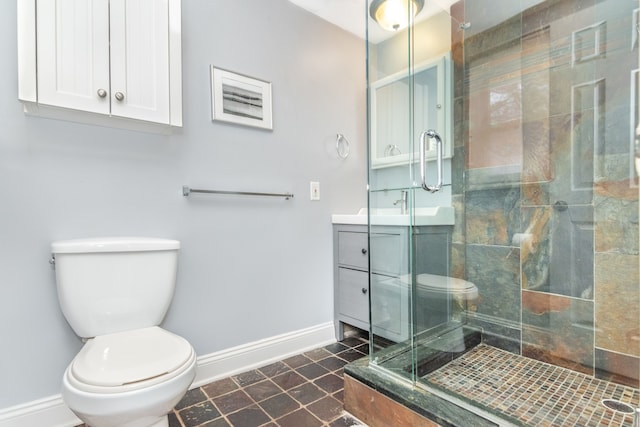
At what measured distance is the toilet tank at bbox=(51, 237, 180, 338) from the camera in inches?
48.1

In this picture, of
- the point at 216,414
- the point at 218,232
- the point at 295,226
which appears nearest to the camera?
the point at 216,414

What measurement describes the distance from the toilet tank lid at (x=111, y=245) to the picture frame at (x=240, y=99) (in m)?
0.71

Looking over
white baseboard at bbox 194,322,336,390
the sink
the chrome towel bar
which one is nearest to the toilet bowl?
white baseboard at bbox 194,322,336,390

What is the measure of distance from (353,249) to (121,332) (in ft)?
4.20

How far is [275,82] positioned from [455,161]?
1.23m

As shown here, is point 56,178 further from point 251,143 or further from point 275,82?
point 275,82

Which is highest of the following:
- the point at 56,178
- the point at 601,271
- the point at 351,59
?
the point at 351,59

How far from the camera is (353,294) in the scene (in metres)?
2.06

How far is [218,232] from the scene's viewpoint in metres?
1.72

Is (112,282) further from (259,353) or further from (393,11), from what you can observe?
(393,11)

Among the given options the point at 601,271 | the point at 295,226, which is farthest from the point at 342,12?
the point at 601,271

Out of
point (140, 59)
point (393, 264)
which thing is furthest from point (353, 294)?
A: point (140, 59)

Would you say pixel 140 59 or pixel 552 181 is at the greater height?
pixel 140 59

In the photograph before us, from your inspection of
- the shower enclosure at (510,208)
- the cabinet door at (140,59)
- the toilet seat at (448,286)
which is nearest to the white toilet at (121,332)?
the cabinet door at (140,59)
